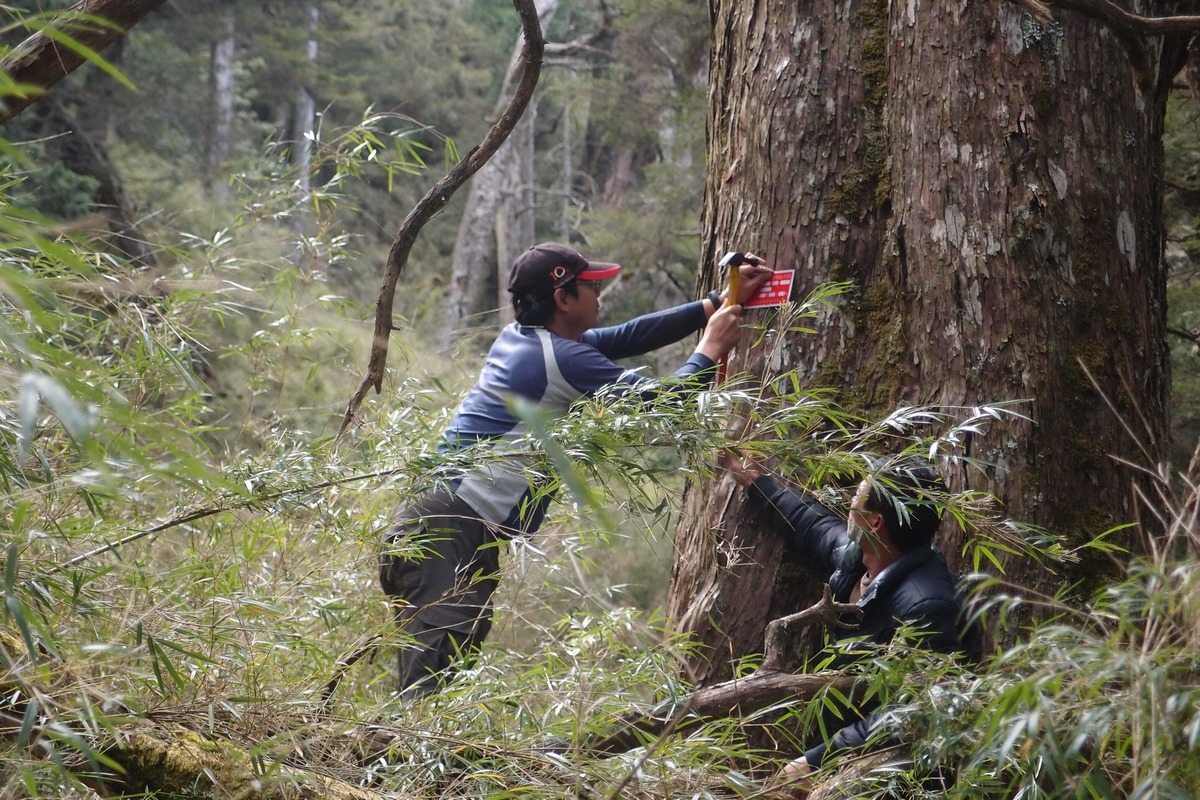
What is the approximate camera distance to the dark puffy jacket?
248 cm

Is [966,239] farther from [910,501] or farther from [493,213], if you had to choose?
[493,213]

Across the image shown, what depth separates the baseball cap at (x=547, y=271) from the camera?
3.48 metres

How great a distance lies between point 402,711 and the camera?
8.17 ft

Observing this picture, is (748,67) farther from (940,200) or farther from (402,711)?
(402,711)

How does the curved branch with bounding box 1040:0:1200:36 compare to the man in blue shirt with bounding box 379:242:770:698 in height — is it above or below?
above

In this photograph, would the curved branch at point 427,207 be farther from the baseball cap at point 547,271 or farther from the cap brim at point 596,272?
the cap brim at point 596,272

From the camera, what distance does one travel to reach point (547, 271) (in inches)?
137

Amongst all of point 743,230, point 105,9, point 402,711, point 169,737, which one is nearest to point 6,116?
point 105,9

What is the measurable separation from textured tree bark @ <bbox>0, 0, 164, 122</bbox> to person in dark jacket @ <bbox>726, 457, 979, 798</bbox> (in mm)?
1934

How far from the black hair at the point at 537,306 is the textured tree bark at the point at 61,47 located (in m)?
1.46

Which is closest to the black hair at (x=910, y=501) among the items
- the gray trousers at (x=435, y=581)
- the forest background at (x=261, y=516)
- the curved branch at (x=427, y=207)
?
the forest background at (x=261, y=516)

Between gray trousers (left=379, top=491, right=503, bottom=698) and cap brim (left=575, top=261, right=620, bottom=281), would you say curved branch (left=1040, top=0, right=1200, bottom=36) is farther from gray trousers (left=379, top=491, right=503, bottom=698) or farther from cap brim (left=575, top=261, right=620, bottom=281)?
gray trousers (left=379, top=491, right=503, bottom=698)

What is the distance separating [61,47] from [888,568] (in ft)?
7.92

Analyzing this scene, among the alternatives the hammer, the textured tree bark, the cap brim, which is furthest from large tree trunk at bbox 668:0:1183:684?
the textured tree bark
